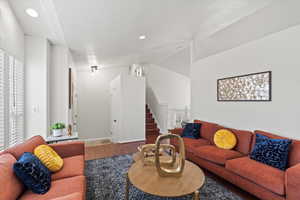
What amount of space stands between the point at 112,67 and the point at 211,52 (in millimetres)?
3951

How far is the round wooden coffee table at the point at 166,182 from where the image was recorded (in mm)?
1403

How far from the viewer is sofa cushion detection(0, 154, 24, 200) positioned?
115 centimetres

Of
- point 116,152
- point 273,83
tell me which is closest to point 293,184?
point 273,83

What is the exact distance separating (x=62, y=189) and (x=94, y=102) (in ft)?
15.7

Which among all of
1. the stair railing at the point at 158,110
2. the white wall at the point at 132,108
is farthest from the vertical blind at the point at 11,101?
the stair railing at the point at 158,110

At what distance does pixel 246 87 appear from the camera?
2867 mm

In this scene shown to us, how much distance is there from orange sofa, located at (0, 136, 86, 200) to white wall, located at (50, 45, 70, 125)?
4.77 feet

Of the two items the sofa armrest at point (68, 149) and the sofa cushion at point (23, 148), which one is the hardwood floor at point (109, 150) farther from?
the sofa cushion at point (23, 148)

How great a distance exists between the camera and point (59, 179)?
1.69 m

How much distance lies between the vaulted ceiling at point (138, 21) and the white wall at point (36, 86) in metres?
0.26

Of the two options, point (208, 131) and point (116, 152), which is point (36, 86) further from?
point (208, 131)

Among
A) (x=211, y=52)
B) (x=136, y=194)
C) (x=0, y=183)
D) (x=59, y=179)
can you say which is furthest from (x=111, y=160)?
(x=211, y=52)

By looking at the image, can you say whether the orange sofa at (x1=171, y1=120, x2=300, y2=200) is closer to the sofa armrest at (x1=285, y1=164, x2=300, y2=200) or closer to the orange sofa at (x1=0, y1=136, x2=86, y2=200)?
the sofa armrest at (x1=285, y1=164, x2=300, y2=200)

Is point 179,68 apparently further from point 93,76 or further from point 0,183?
point 0,183
